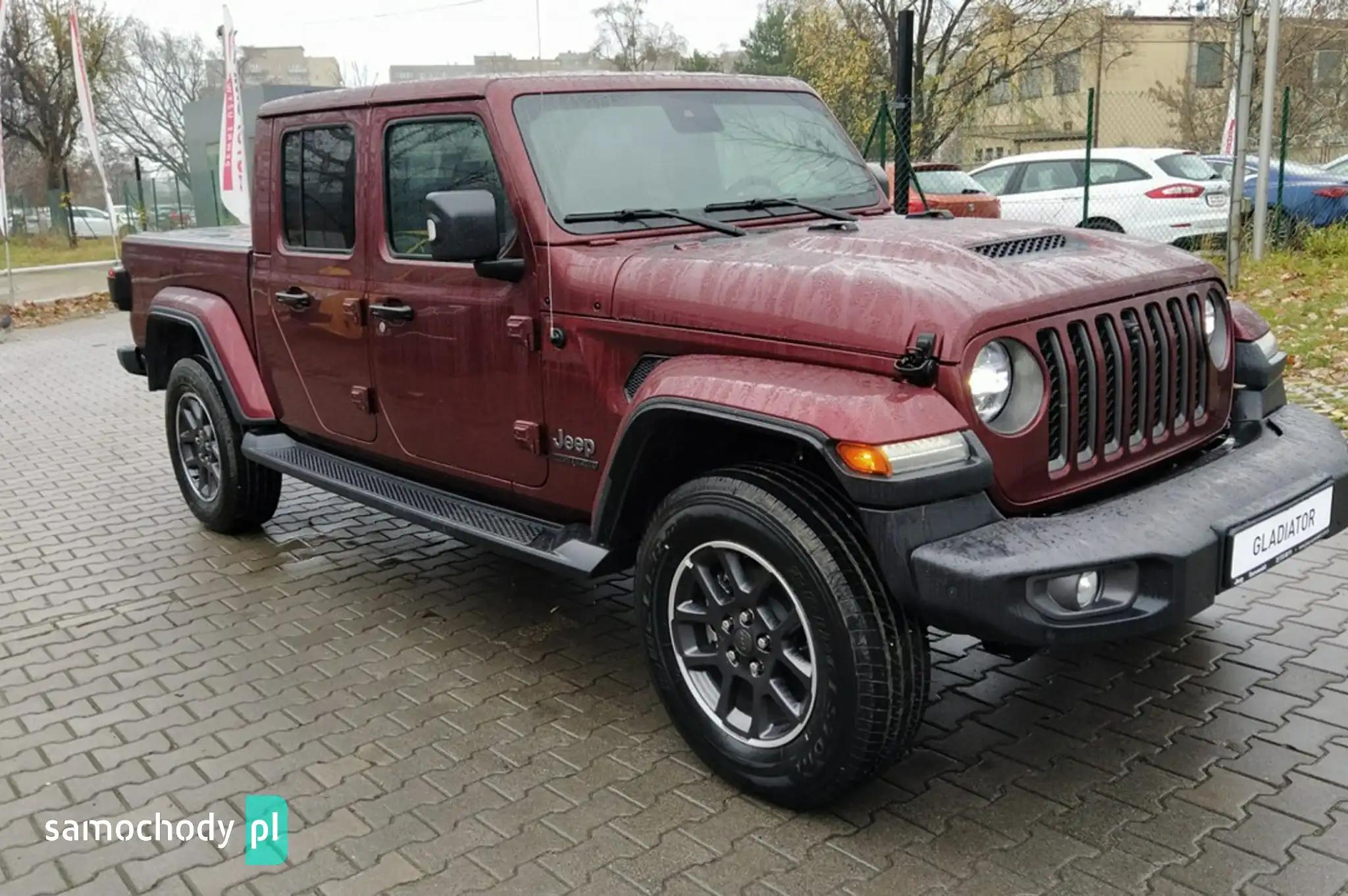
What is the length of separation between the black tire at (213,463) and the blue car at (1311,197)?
12.0 metres

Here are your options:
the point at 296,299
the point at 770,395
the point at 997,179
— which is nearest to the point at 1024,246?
the point at 770,395

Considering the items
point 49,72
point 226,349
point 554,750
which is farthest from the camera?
point 49,72

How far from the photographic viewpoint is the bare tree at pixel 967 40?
2322 centimetres

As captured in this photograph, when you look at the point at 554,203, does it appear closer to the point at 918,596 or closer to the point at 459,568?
the point at 918,596

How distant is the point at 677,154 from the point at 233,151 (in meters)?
12.9

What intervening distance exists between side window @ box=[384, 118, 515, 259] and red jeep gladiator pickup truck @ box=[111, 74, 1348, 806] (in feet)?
0.05

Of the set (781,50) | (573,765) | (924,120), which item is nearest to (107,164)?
(781,50)

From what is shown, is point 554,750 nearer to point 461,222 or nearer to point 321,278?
point 461,222

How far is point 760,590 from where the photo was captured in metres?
3.14

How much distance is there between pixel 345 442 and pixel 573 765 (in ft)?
6.55

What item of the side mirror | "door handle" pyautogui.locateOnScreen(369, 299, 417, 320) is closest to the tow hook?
the side mirror

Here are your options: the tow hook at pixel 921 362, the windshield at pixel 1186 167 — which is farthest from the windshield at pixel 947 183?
the tow hook at pixel 921 362

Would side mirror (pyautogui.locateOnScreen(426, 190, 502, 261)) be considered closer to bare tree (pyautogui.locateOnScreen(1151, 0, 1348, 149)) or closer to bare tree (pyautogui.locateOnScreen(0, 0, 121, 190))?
bare tree (pyautogui.locateOnScreen(1151, 0, 1348, 149))

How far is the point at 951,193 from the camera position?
46.1ft
